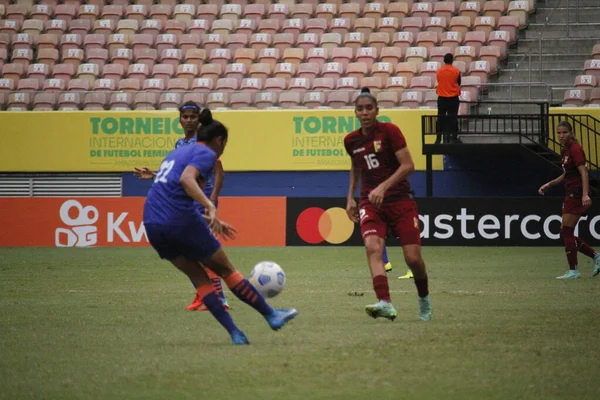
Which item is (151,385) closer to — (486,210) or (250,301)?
(250,301)

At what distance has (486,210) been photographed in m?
24.1

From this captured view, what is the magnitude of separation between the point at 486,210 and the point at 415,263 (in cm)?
1421

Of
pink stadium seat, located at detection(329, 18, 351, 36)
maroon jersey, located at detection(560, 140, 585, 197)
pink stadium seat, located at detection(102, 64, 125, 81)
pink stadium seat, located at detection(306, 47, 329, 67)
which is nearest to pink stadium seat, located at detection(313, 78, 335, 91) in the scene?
pink stadium seat, located at detection(306, 47, 329, 67)

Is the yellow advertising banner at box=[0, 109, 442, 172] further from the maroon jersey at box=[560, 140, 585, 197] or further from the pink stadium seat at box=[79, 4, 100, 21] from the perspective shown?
the maroon jersey at box=[560, 140, 585, 197]

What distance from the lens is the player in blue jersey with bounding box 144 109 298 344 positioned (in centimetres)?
843

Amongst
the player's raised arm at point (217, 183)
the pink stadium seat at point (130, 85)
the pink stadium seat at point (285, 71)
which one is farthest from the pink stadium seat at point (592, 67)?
the player's raised arm at point (217, 183)

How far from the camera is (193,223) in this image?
855cm

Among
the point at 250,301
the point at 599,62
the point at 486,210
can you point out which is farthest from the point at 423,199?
the point at 250,301

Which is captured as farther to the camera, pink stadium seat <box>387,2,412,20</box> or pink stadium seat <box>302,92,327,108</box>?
pink stadium seat <box>387,2,412,20</box>

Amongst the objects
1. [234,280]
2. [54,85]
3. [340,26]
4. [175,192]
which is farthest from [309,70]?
[175,192]

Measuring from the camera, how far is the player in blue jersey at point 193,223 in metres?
8.43

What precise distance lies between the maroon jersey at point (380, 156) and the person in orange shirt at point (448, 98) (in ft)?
44.5

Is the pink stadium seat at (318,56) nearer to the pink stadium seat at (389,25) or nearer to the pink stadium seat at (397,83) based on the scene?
the pink stadium seat at (389,25)

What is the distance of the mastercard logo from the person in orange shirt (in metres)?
2.91
